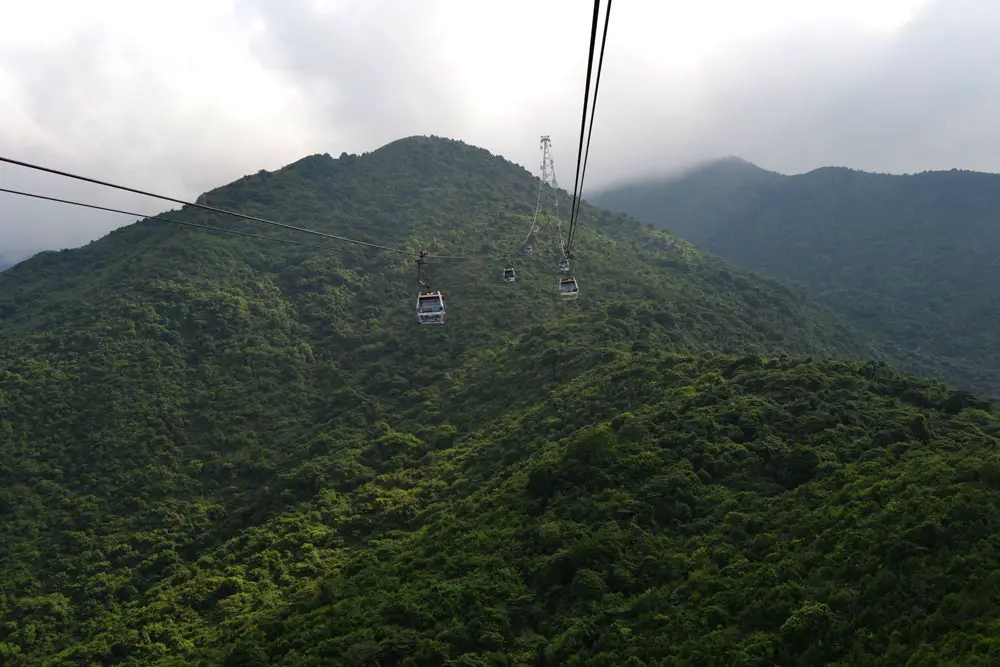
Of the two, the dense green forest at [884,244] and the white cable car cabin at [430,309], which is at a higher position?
the dense green forest at [884,244]

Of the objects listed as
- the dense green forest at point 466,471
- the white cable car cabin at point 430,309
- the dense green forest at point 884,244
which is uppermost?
the dense green forest at point 884,244

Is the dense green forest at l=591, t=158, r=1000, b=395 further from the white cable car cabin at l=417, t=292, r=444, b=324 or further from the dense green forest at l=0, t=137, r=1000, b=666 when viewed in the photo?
the white cable car cabin at l=417, t=292, r=444, b=324

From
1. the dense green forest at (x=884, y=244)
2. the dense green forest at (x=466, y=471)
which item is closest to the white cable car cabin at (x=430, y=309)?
the dense green forest at (x=466, y=471)

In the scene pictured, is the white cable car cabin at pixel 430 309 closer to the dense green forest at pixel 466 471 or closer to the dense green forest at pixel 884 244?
the dense green forest at pixel 466 471

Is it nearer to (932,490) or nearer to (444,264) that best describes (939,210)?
(444,264)

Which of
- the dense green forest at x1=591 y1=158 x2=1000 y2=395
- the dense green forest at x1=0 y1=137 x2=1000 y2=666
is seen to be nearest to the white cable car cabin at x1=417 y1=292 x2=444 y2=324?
the dense green forest at x1=0 y1=137 x2=1000 y2=666

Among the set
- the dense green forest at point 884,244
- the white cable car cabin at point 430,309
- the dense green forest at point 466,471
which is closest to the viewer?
the dense green forest at point 466,471

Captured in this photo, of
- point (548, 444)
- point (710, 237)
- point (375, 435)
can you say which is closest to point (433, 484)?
point (548, 444)
